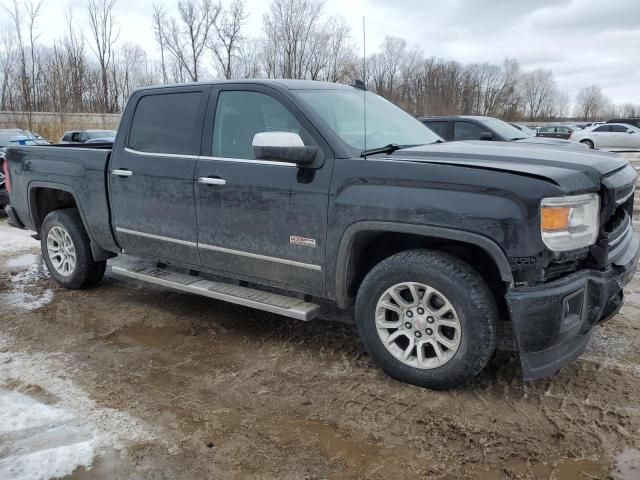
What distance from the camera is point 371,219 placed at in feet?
11.0

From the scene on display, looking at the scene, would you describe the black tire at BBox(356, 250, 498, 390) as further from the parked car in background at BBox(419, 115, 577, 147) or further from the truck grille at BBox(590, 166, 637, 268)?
the parked car in background at BBox(419, 115, 577, 147)

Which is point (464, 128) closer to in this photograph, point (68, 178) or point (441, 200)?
point (68, 178)

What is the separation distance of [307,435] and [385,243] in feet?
4.55

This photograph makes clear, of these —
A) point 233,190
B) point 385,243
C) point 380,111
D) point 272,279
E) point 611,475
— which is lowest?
point 611,475

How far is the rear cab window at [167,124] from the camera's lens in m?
4.32

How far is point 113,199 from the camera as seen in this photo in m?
4.81

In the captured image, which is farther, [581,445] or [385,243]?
[385,243]

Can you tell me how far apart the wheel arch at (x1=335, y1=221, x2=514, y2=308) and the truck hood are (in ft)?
1.35

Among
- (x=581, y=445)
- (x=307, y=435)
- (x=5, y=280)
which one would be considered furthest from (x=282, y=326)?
(x=5, y=280)

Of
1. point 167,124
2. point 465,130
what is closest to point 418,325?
point 167,124

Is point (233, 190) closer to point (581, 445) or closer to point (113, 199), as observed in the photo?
point (113, 199)

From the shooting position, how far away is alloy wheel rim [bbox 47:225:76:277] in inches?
215

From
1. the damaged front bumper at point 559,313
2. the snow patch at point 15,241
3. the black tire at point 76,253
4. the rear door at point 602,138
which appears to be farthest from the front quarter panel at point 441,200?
the rear door at point 602,138

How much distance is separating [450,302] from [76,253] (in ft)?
12.7
